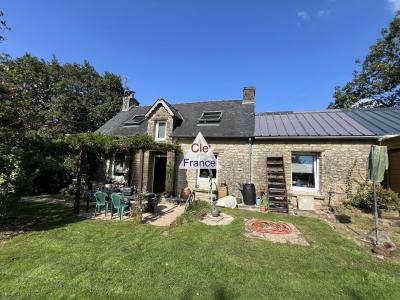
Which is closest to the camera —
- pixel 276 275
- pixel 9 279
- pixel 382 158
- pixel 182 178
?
pixel 9 279

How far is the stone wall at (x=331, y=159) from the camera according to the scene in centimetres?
1013

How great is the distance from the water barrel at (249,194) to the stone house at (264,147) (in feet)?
2.45

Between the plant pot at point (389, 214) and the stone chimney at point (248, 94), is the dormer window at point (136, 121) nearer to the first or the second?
the stone chimney at point (248, 94)

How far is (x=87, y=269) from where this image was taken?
4.11m

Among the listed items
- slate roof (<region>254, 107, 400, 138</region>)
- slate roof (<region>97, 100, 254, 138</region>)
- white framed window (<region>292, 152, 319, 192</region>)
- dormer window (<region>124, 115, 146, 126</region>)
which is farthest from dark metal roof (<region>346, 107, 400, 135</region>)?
dormer window (<region>124, 115, 146, 126</region>)

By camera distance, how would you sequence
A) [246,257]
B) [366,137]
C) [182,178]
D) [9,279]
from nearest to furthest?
1. [9,279]
2. [246,257]
3. [366,137]
4. [182,178]

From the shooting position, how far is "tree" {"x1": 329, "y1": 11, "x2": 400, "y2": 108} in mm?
18953

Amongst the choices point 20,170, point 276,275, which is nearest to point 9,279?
point 20,170

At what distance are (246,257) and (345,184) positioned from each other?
319 inches

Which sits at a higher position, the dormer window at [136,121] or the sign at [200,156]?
the dormer window at [136,121]

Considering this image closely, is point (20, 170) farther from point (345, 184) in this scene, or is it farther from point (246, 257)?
point (345, 184)

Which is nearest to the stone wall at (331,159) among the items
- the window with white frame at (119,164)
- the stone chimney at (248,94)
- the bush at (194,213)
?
the bush at (194,213)

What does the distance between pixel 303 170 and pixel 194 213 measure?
6.54m

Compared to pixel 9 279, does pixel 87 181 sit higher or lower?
higher
